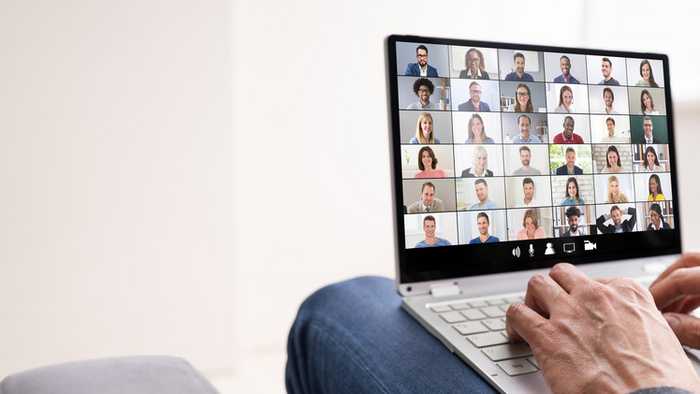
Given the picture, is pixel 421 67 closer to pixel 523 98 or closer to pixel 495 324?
pixel 523 98

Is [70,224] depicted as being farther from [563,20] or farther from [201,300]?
[563,20]

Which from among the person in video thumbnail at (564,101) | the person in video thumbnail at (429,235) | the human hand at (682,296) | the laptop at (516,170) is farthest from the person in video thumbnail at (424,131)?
the human hand at (682,296)

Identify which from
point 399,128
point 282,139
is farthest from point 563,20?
point 399,128

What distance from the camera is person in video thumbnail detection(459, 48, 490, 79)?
28.3 inches

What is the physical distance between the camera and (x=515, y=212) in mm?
726

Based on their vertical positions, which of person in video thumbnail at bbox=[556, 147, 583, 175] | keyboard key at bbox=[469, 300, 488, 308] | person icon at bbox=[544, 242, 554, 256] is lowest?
keyboard key at bbox=[469, 300, 488, 308]

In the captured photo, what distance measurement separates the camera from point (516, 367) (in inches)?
20.9

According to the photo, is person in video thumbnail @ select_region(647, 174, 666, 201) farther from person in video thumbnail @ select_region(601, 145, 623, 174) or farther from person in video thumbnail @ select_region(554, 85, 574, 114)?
person in video thumbnail @ select_region(554, 85, 574, 114)

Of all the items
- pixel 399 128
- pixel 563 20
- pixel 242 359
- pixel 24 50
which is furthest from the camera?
pixel 563 20

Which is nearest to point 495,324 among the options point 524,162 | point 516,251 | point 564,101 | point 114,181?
point 516,251

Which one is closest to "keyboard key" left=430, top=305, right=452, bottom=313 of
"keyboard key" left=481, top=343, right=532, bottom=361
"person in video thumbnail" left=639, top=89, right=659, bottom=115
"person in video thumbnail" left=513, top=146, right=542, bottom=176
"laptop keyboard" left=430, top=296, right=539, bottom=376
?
"laptop keyboard" left=430, top=296, right=539, bottom=376

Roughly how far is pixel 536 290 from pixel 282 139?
159 cm

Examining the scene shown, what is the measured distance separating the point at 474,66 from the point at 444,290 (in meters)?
0.32

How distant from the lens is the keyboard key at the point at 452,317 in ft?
2.11
